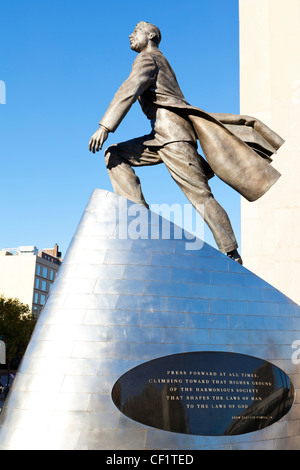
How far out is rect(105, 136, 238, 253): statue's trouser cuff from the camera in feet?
20.8

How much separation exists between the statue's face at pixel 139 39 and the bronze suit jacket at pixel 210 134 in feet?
0.90

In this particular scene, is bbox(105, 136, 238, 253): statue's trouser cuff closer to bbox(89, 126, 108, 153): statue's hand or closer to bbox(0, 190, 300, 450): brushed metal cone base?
bbox(89, 126, 108, 153): statue's hand

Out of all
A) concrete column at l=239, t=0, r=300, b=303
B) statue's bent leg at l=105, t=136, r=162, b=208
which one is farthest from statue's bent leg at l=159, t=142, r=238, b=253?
concrete column at l=239, t=0, r=300, b=303

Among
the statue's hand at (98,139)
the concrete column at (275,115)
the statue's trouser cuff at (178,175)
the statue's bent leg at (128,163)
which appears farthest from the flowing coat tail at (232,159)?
the concrete column at (275,115)

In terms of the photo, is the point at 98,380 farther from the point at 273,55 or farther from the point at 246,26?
the point at 246,26

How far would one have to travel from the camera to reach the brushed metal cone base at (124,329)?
4.53 metres

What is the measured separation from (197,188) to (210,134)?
0.76 metres

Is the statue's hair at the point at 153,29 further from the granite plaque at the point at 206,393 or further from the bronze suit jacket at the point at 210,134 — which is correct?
the granite plaque at the point at 206,393

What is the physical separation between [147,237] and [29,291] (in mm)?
59870

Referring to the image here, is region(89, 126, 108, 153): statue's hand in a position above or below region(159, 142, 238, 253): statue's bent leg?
above

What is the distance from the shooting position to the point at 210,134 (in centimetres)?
660

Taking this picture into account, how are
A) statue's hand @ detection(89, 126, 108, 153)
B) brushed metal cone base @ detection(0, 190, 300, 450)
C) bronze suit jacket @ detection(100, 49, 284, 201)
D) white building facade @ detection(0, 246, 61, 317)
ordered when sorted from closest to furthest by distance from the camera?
brushed metal cone base @ detection(0, 190, 300, 450) < statue's hand @ detection(89, 126, 108, 153) < bronze suit jacket @ detection(100, 49, 284, 201) < white building facade @ detection(0, 246, 61, 317)

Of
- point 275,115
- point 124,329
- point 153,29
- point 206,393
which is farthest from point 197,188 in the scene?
point 275,115

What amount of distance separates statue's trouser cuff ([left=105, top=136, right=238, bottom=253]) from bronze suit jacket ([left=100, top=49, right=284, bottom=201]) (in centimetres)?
16
